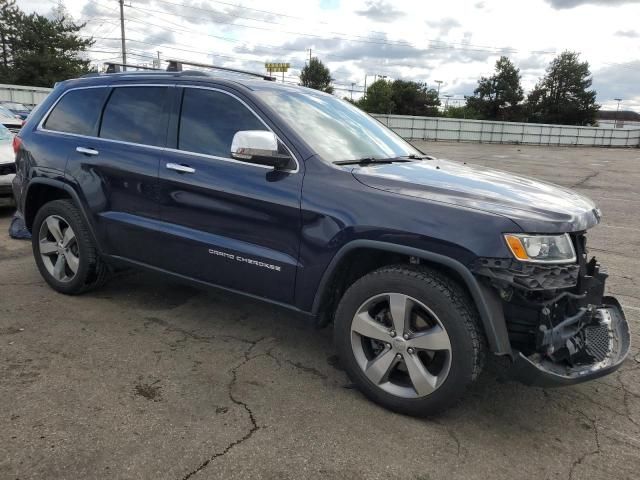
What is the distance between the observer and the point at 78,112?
14.2ft

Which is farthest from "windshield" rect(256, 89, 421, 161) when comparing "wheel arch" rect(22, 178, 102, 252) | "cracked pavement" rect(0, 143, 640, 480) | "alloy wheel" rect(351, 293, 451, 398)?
"wheel arch" rect(22, 178, 102, 252)

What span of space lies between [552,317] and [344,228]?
1.18m

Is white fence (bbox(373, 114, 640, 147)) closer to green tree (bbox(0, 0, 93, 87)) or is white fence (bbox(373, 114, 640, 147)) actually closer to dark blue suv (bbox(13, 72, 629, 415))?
green tree (bbox(0, 0, 93, 87))

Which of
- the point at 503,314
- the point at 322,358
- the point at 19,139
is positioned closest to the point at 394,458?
the point at 503,314

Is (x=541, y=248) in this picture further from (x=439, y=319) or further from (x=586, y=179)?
(x=586, y=179)

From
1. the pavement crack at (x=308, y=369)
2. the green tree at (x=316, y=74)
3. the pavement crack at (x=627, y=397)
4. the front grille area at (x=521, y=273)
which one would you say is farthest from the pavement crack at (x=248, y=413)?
the green tree at (x=316, y=74)

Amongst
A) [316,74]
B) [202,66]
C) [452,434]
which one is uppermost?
[316,74]

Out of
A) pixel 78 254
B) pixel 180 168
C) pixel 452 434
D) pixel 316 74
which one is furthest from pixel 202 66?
pixel 316 74

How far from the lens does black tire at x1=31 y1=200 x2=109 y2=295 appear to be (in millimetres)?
4219

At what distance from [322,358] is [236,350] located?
0.59 meters

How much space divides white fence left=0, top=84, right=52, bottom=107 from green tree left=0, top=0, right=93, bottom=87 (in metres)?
21.4

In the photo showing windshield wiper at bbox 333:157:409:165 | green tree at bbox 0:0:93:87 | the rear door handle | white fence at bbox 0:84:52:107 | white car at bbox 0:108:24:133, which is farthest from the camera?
green tree at bbox 0:0:93:87

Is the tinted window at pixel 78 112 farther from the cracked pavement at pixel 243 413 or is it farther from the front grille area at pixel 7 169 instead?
the front grille area at pixel 7 169

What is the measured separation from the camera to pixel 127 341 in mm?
3684
